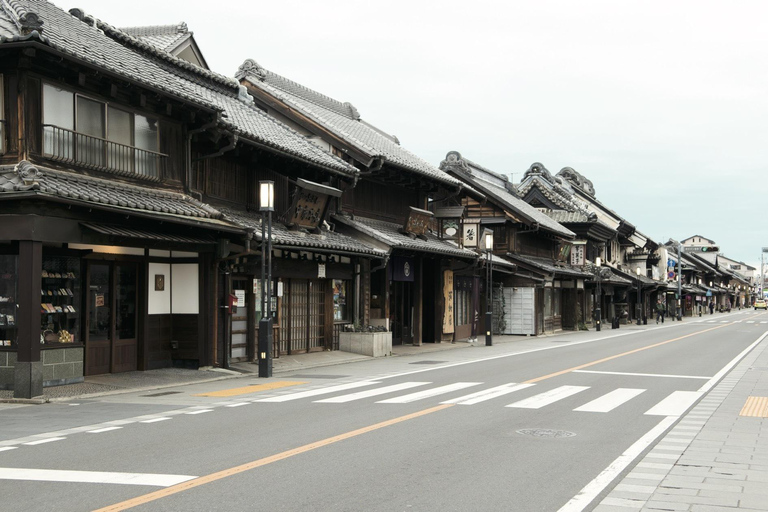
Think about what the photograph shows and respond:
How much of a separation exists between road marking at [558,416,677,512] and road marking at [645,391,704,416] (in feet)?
4.21

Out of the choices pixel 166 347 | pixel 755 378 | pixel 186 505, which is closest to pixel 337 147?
pixel 166 347

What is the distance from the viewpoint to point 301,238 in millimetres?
21719

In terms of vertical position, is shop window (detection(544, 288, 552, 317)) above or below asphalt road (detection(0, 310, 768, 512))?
above

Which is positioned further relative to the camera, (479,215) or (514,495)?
(479,215)

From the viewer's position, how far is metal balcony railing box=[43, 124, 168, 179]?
14.9 metres

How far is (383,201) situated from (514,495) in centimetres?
2368

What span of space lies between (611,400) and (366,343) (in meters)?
12.1

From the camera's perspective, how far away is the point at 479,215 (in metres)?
44.4

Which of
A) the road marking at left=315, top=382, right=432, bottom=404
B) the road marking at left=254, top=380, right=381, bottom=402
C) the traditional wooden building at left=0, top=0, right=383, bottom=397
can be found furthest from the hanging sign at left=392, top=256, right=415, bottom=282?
the road marking at left=315, top=382, right=432, bottom=404

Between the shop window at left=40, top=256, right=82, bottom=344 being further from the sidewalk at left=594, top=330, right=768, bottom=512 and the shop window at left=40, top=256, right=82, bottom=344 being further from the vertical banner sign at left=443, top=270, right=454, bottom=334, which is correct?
the vertical banner sign at left=443, top=270, right=454, bottom=334

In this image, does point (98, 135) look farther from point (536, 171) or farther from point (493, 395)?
point (536, 171)

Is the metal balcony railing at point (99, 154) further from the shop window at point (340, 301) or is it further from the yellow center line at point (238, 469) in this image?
the shop window at point (340, 301)

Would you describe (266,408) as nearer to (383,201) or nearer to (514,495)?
(514,495)

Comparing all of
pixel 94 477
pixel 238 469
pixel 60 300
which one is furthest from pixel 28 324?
pixel 238 469
